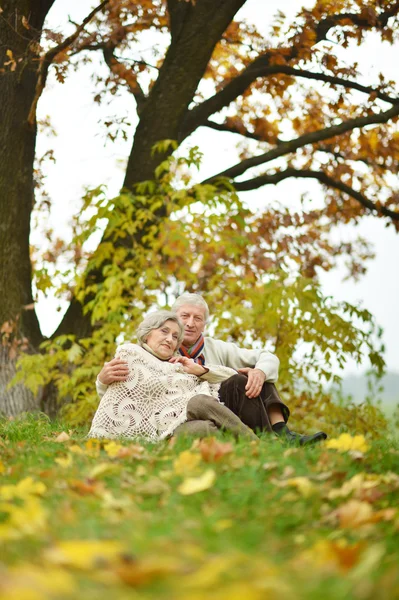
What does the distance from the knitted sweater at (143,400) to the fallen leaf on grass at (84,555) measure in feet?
9.45

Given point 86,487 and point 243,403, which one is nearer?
point 86,487

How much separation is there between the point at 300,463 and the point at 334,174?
8343 millimetres

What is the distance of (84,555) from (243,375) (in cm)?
334

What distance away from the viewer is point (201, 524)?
2215 millimetres

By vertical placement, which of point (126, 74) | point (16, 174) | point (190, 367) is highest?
point (126, 74)

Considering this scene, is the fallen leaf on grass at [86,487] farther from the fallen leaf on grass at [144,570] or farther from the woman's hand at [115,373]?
the woman's hand at [115,373]

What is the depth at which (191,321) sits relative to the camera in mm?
5406

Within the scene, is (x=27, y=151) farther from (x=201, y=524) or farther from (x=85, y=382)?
(x=201, y=524)

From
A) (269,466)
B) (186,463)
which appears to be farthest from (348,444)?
(186,463)

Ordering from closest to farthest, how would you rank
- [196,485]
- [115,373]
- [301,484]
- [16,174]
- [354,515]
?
[354,515], [196,485], [301,484], [115,373], [16,174]

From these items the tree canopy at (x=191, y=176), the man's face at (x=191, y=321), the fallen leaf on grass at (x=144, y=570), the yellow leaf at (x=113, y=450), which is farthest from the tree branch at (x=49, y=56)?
the fallen leaf on grass at (x=144, y=570)

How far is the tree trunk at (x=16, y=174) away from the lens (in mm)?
8383

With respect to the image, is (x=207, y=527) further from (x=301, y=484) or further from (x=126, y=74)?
(x=126, y=74)

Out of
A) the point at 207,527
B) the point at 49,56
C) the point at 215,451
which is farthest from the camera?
the point at 49,56
